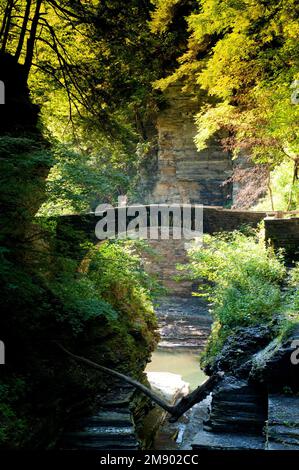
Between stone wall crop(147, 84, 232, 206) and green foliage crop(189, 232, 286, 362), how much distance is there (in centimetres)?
960

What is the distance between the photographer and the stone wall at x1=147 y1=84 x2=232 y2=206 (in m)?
22.6

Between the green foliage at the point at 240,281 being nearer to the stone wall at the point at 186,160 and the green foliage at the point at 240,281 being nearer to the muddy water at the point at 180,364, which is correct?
the muddy water at the point at 180,364

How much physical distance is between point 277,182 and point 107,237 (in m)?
7.04

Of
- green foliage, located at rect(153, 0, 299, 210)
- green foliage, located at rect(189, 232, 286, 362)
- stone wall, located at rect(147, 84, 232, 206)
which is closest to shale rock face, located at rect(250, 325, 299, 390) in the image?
green foliage, located at rect(189, 232, 286, 362)

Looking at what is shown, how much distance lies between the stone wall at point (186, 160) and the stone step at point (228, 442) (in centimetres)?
1655

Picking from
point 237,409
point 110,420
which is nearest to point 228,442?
point 237,409

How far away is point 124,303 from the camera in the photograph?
13219 millimetres

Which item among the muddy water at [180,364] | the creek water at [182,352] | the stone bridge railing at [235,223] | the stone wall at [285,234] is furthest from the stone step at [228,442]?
the muddy water at [180,364]

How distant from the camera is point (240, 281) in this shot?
34.7 feet

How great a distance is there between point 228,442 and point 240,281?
14.6 feet

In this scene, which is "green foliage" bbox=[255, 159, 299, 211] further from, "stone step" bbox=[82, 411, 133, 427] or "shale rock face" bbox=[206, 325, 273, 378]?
"stone step" bbox=[82, 411, 133, 427]

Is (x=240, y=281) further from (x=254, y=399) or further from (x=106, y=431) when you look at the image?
(x=106, y=431)
